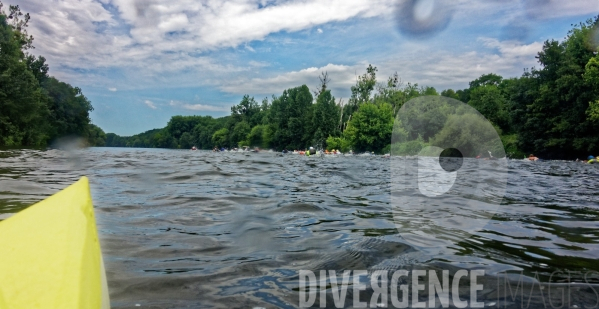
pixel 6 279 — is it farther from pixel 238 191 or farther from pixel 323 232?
pixel 238 191

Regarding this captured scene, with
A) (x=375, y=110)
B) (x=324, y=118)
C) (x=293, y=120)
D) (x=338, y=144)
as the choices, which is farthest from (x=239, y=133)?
(x=375, y=110)

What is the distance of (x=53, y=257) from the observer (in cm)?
111

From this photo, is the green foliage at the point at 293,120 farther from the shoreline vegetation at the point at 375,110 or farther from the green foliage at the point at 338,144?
the green foliage at the point at 338,144

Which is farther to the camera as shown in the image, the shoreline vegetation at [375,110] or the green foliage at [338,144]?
the green foliage at [338,144]

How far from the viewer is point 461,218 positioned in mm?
4152

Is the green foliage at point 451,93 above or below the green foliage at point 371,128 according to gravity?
→ above

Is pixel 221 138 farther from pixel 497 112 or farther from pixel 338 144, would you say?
pixel 497 112

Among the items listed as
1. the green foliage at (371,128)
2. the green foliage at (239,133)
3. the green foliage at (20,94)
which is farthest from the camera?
the green foliage at (239,133)

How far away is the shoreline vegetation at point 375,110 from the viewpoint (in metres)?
32.6

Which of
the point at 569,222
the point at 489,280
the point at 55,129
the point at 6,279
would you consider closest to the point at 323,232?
the point at 489,280

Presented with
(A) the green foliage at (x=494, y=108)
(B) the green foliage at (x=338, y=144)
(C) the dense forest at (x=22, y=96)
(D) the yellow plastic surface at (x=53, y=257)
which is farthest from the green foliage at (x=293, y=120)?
(D) the yellow plastic surface at (x=53, y=257)

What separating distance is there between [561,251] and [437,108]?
140 feet

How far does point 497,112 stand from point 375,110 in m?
17.7

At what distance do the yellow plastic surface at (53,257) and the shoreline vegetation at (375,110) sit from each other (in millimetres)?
29730
